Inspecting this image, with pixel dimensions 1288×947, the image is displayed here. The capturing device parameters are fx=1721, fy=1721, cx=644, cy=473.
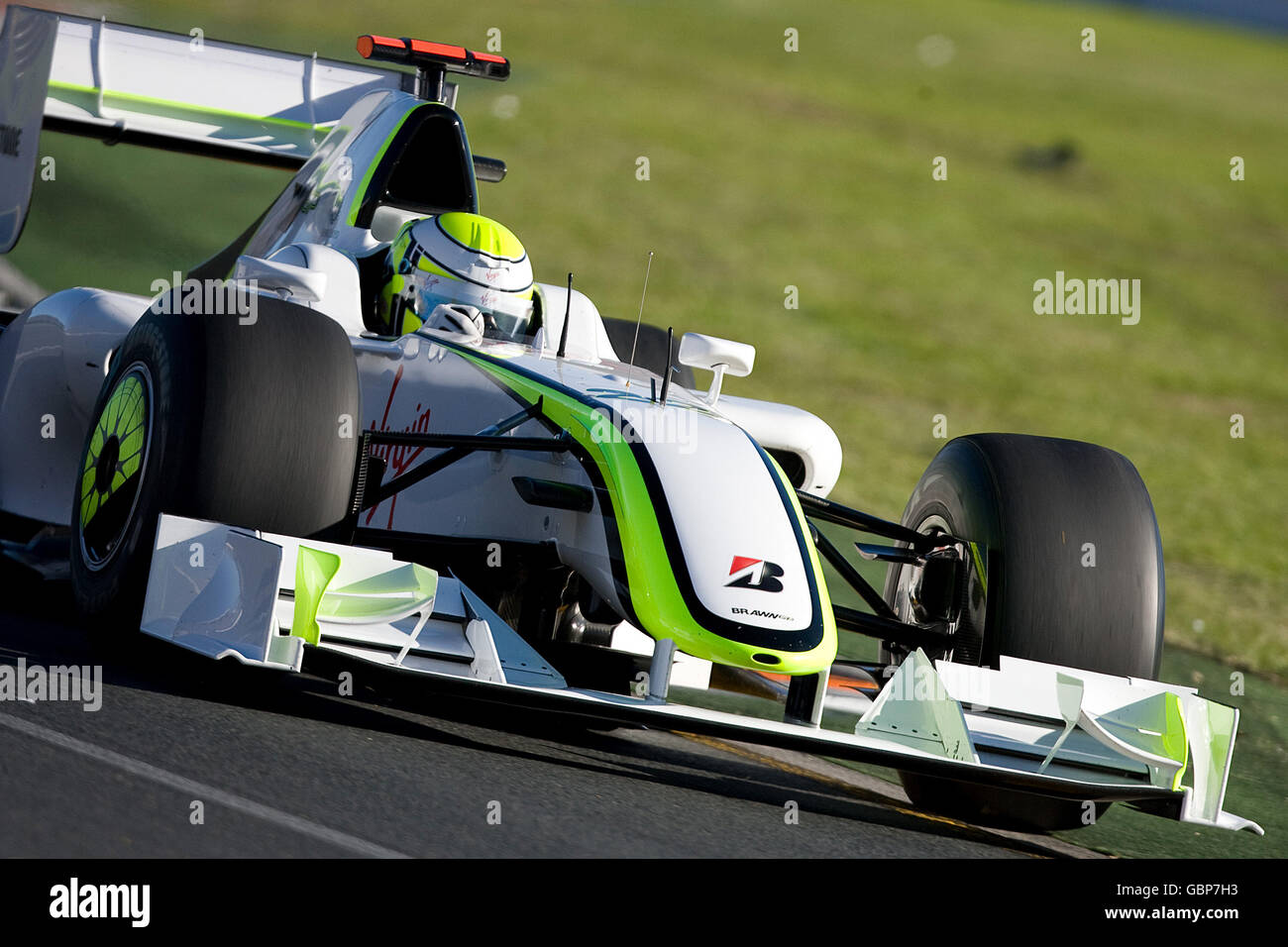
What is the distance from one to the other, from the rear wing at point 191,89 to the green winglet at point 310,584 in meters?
3.53

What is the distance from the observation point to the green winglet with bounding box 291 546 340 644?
441 cm

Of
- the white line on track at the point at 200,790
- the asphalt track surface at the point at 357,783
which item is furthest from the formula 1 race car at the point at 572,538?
the white line on track at the point at 200,790

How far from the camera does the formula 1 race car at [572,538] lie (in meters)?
4.47

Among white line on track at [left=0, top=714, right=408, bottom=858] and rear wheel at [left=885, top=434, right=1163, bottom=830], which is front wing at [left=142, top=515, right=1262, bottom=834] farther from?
white line on track at [left=0, top=714, right=408, bottom=858]

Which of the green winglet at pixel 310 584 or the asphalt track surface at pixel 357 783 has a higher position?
the green winglet at pixel 310 584

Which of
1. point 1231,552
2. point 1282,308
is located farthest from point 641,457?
point 1282,308

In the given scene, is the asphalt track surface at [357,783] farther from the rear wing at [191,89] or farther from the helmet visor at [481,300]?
the rear wing at [191,89]

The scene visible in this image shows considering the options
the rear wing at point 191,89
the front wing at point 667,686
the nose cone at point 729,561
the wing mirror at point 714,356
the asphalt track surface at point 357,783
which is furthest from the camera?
the rear wing at point 191,89

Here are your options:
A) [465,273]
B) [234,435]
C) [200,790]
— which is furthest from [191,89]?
[200,790]

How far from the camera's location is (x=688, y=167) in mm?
28656

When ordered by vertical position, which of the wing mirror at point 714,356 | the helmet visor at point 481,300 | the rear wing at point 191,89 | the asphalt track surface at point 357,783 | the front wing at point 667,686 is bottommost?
the asphalt track surface at point 357,783

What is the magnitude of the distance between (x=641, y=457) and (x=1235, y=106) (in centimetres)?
4212

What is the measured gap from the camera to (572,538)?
5.02 m
